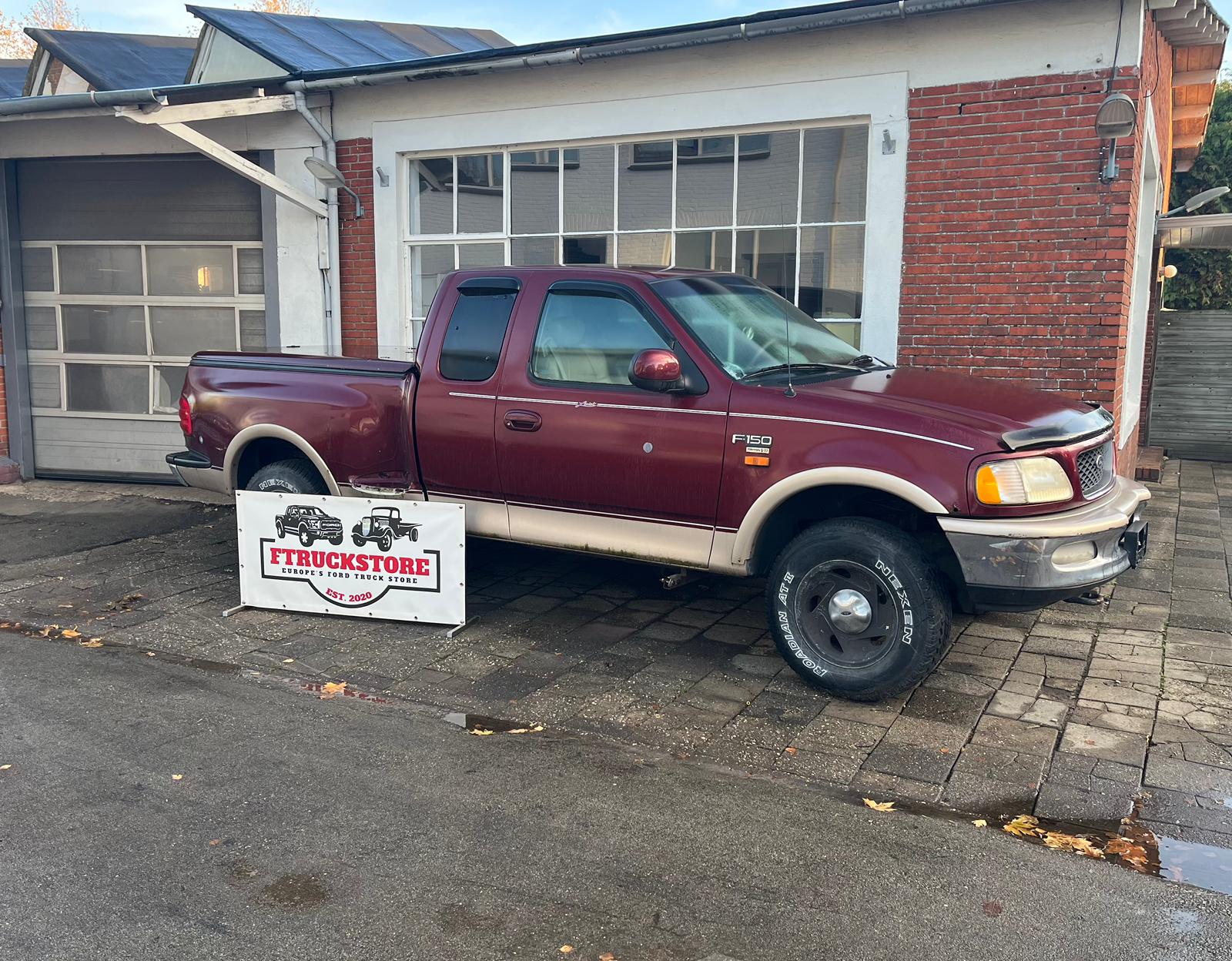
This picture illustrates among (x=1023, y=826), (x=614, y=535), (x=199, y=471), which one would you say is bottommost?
(x=1023, y=826)

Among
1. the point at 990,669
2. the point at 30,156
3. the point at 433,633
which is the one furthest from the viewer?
the point at 30,156

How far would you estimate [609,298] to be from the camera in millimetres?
5828

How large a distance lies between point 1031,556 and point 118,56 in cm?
1106

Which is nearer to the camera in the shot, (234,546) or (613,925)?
(613,925)

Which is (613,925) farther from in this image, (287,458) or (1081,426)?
(287,458)

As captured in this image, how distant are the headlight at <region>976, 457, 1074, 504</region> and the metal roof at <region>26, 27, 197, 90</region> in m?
9.61

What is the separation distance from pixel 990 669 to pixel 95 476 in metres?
9.51

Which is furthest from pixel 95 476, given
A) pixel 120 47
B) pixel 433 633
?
pixel 433 633

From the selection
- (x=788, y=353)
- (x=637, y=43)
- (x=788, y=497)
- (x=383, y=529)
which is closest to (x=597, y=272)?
(x=788, y=353)

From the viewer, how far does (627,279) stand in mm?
5758

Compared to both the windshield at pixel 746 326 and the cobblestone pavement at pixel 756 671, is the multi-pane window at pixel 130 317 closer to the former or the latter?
the cobblestone pavement at pixel 756 671

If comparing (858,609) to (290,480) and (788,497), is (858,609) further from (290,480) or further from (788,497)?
(290,480)

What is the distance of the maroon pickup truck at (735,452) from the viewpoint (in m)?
4.80

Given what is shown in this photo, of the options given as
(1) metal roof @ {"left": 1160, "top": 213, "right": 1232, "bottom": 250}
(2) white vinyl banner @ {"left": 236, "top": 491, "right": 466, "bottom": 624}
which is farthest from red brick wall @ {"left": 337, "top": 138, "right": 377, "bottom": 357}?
(1) metal roof @ {"left": 1160, "top": 213, "right": 1232, "bottom": 250}
